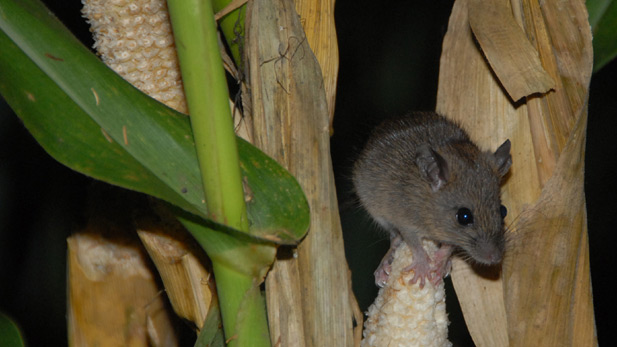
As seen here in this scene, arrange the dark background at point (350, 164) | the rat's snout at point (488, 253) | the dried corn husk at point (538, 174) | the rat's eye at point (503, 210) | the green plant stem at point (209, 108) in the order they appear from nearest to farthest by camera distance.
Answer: the green plant stem at point (209, 108) < the dried corn husk at point (538, 174) < the rat's snout at point (488, 253) < the rat's eye at point (503, 210) < the dark background at point (350, 164)

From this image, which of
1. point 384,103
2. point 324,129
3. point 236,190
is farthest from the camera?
point 384,103

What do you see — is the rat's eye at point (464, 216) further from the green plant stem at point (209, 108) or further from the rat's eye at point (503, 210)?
the green plant stem at point (209, 108)

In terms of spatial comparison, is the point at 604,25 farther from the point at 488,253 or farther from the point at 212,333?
the point at 212,333

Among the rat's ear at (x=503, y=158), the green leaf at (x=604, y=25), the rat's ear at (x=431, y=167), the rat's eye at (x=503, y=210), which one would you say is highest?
the green leaf at (x=604, y=25)

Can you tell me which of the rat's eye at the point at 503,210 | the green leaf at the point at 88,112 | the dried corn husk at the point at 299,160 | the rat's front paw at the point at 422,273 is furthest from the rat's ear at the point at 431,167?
the green leaf at the point at 88,112

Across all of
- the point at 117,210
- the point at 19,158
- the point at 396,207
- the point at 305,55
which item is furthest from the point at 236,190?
the point at 19,158

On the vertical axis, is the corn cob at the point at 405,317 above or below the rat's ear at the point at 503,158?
below

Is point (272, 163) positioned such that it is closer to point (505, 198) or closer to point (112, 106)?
point (112, 106)

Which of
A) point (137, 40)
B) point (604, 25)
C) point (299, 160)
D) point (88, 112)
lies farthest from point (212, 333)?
point (604, 25)
